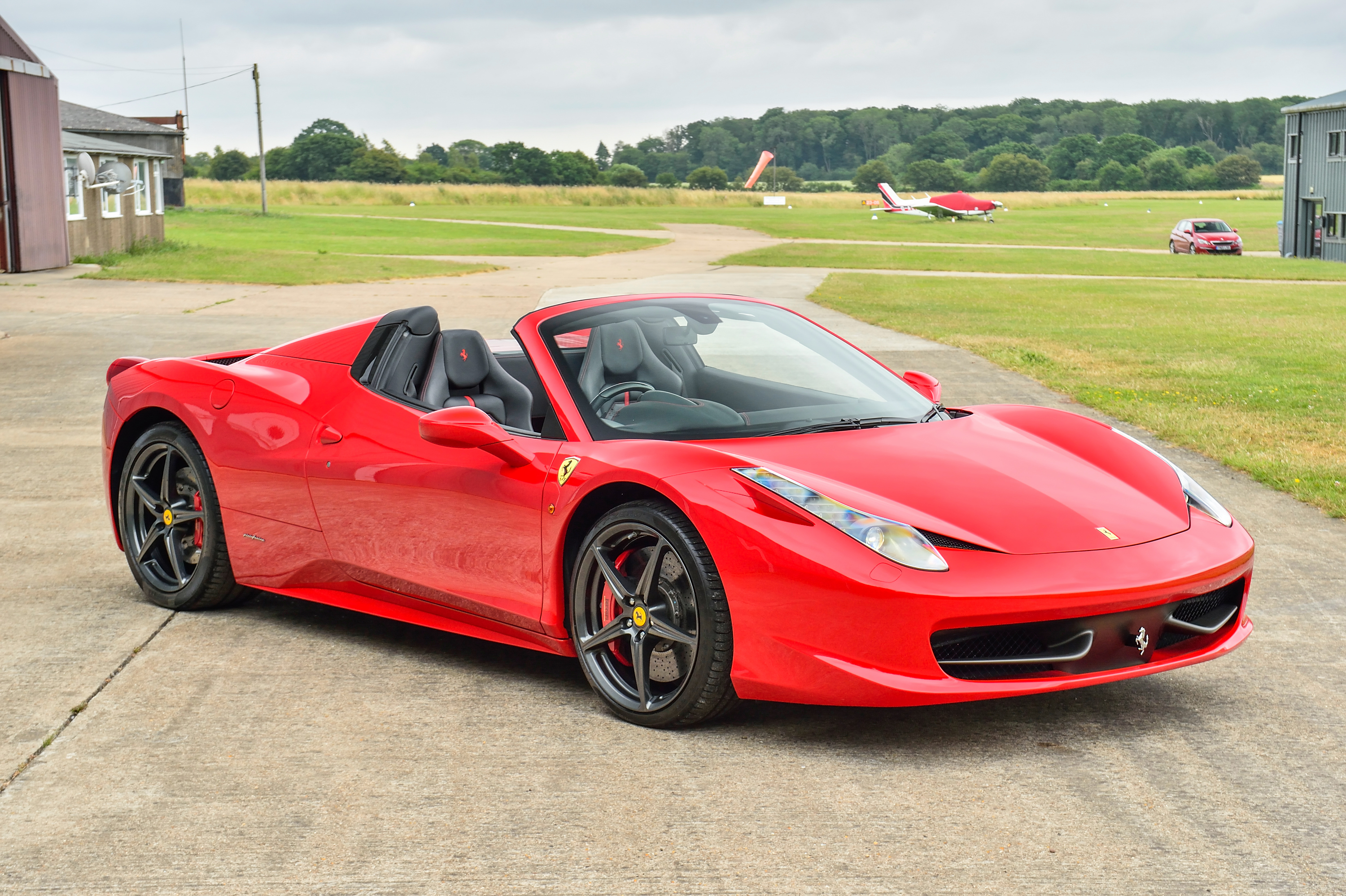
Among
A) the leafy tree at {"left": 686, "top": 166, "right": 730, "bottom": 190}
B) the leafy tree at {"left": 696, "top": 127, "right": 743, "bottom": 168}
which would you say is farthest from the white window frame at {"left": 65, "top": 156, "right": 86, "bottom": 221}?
the leafy tree at {"left": 696, "top": 127, "right": 743, "bottom": 168}

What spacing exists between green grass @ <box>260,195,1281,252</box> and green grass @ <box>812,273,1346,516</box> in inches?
1096

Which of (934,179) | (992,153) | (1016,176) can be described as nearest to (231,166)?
(934,179)

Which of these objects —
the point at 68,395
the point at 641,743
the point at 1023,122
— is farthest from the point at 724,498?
the point at 1023,122

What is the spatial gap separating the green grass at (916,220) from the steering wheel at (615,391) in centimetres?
5252

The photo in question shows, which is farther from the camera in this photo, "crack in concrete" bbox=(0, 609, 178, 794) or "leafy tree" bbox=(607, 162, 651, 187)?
"leafy tree" bbox=(607, 162, 651, 187)

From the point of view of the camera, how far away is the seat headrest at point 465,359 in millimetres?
5152

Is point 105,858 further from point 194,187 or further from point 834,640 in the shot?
point 194,187

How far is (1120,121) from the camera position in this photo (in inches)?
7259

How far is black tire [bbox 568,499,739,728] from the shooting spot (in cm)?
391

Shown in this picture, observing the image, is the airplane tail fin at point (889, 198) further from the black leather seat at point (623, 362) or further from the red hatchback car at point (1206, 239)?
the black leather seat at point (623, 362)

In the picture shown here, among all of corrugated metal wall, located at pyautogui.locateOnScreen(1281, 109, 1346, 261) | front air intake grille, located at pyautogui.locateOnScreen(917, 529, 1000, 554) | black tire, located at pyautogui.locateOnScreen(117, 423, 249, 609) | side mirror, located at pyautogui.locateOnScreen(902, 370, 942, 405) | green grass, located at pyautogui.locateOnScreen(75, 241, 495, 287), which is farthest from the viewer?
corrugated metal wall, located at pyautogui.locateOnScreen(1281, 109, 1346, 261)

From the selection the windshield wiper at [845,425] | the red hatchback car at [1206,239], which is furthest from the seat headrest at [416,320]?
the red hatchback car at [1206,239]

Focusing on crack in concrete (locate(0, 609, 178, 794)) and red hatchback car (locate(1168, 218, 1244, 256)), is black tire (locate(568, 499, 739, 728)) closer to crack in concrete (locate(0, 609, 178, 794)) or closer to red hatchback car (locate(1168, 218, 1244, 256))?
crack in concrete (locate(0, 609, 178, 794))

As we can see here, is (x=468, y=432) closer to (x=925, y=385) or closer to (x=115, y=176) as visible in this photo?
(x=925, y=385)
